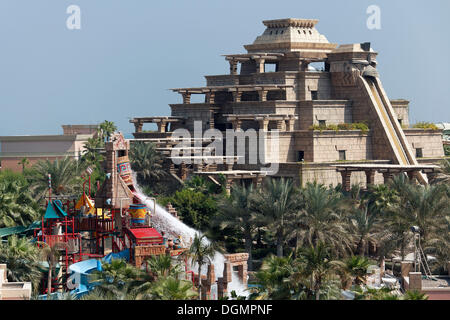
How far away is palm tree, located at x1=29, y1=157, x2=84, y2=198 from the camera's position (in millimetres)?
74125

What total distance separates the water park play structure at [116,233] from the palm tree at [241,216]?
12.5 ft

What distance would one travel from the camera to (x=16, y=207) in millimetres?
67188

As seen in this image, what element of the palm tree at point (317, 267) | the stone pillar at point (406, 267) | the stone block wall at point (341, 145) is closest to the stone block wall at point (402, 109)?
the stone block wall at point (341, 145)

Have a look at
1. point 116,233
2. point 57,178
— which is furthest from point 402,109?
point 116,233

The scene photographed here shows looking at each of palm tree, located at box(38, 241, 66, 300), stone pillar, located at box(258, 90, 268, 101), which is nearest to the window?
stone pillar, located at box(258, 90, 268, 101)

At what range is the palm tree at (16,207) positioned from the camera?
66444 mm

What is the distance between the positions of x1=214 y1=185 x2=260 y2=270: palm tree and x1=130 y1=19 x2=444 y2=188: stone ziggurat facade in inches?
336

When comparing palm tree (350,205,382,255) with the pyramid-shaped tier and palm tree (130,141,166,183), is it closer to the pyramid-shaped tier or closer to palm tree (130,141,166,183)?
palm tree (130,141,166,183)

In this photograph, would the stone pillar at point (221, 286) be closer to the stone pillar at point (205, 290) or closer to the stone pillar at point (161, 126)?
the stone pillar at point (205, 290)

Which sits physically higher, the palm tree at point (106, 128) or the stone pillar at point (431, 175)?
the palm tree at point (106, 128)

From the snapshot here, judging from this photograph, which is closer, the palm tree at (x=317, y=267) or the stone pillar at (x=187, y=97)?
the palm tree at (x=317, y=267)

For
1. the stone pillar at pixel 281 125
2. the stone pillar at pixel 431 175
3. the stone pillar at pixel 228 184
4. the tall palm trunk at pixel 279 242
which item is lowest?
the tall palm trunk at pixel 279 242
